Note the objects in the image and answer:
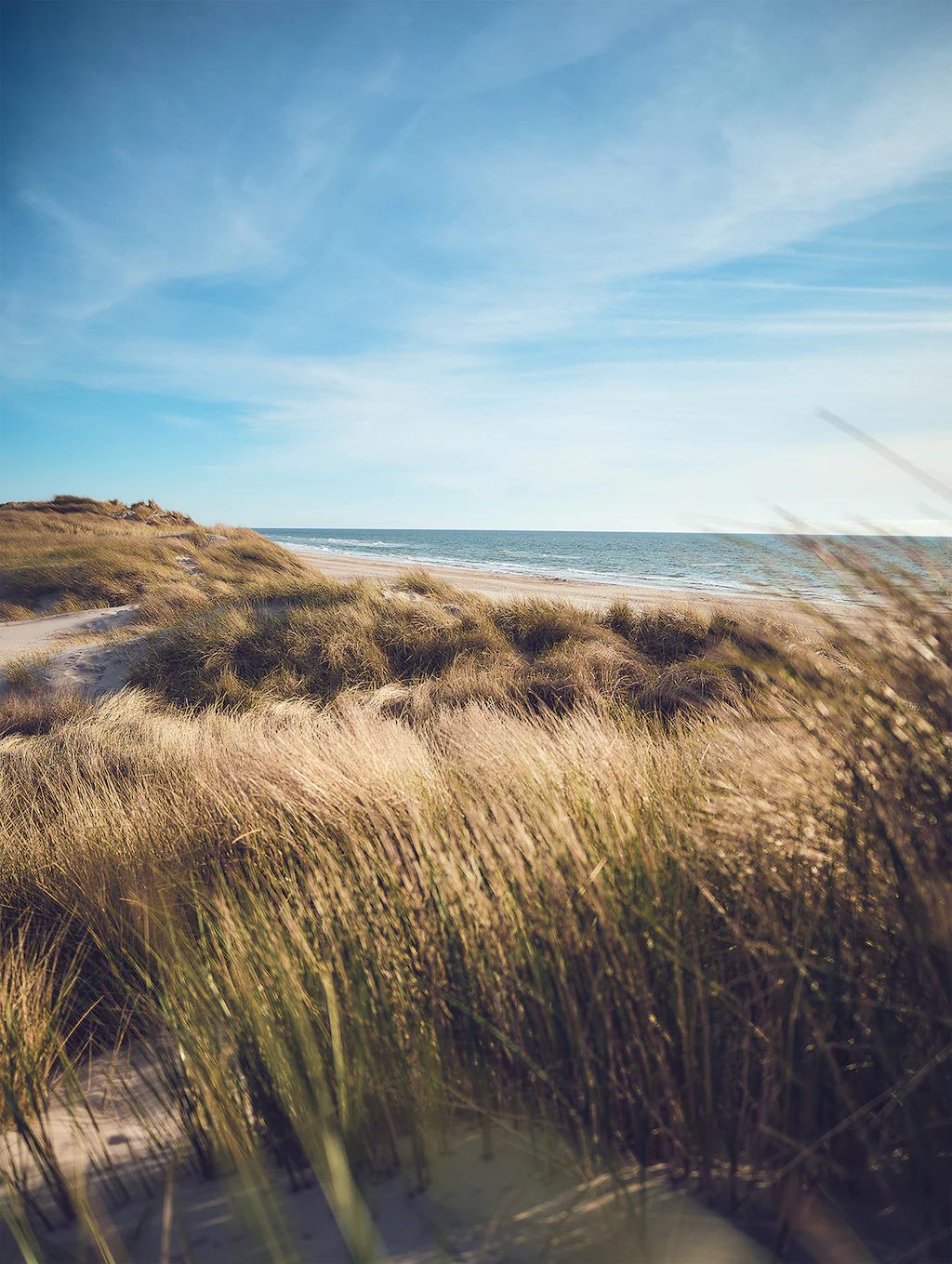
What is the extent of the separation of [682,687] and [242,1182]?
5255 millimetres

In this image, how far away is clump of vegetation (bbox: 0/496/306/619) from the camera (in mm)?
11680

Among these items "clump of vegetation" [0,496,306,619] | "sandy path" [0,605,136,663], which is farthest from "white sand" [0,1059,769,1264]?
"clump of vegetation" [0,496,306,619]

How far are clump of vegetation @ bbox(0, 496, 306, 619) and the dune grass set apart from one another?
820 cm

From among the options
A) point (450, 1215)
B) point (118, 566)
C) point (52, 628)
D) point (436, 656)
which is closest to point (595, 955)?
point (450, 1215)

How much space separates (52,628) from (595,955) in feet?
35.2

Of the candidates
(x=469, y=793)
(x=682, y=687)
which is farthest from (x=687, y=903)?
(x=682, y=687)

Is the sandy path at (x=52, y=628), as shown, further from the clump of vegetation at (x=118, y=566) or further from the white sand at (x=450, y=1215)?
the white sand at (x=450, y=1215)

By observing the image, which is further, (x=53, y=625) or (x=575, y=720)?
(x=53, y=625)

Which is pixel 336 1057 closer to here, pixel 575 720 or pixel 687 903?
pixel 687 903

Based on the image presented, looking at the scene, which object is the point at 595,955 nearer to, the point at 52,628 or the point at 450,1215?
the point at 450,1215

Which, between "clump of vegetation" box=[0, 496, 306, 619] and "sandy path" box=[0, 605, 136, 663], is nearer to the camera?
"sandy path" box=[0, 605, 136, 663]

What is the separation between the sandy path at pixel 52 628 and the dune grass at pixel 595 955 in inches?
284

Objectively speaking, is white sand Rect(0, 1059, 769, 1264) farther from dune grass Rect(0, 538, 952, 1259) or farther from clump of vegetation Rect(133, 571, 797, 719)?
clump of vegetation Rect(133, 571, 797, 719)

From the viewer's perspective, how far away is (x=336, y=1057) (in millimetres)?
1329
